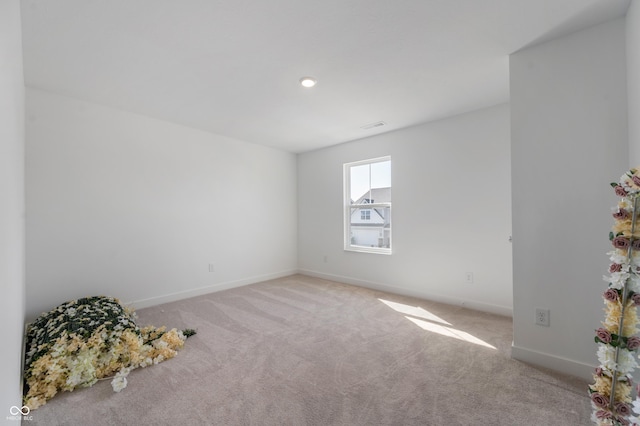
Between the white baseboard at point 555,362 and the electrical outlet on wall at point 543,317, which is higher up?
the electrical outlet on wall at point 543,317

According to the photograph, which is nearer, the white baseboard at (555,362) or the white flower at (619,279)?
the white flower at (619,279)

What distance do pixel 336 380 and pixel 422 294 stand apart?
2288mm

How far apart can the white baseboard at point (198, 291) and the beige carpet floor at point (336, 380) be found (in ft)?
1.30

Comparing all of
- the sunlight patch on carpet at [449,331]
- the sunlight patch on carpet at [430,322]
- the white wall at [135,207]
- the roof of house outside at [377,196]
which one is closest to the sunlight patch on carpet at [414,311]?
the sunlight patch on carpet at [430,322]

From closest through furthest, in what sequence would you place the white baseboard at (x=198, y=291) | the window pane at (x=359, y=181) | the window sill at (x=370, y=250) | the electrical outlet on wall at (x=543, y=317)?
the electrical outlet on wall at (x=543, y=317)
the white baseboard at (x=198, y=291)
the window sill at (x=370, y=250)
the window pane at (x=359, y=181)

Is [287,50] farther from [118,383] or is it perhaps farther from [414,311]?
[414,311]

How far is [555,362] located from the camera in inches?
79.5

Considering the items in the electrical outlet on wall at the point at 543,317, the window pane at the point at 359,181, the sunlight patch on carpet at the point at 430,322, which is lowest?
the sunlight patch on carpet at the point at 430,322

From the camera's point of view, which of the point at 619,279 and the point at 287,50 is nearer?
the point at 619,279

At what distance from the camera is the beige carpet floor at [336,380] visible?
160 centimetres

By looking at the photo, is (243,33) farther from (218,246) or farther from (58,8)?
(218,246)

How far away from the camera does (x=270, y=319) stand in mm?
3082

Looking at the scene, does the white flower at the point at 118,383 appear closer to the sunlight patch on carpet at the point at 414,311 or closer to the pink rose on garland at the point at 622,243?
the sunlight patch on carpet at the point at 414,311

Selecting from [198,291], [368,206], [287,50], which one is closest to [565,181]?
[287,50]
